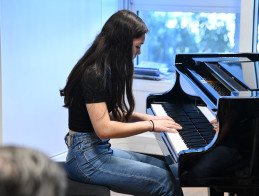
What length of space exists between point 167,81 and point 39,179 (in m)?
3.19

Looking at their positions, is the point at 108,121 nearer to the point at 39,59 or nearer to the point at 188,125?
the point at 188,125

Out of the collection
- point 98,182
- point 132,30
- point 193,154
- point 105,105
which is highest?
point 132,30

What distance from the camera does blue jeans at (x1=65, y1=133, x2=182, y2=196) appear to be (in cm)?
205

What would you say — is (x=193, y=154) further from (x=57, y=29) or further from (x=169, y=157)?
(x=57, y=29)

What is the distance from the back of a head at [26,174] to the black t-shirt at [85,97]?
1.34 m

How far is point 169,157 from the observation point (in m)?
2.19

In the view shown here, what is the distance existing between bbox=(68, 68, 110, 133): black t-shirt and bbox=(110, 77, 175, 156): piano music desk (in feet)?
5.63

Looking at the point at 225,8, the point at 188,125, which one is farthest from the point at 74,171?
the point at 225,8

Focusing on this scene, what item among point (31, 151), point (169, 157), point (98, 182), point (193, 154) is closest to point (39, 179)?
point (31, 151)

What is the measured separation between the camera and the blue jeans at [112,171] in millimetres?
2055

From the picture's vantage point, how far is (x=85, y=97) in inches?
82.6

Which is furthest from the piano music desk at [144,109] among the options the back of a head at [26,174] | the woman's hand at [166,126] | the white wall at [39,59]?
the back of a head at [26,174]

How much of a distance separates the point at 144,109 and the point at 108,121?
1892mm

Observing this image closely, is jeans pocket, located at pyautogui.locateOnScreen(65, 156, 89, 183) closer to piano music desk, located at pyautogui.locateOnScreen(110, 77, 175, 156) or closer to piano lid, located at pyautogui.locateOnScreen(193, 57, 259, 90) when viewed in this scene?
piano lid, located at pyautogui.locateOnScreen(193, 57, 259, 90)
